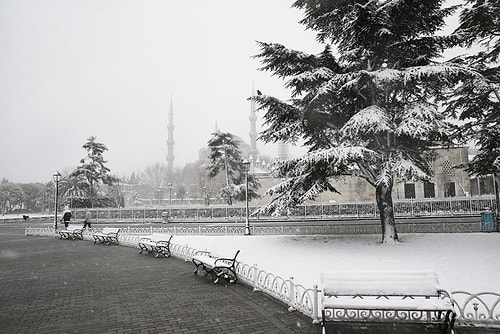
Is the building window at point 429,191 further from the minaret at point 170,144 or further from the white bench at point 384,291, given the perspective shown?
the minaret at point 170,144

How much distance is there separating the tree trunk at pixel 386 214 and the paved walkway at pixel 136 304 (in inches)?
302

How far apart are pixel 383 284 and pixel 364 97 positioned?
35.4ft

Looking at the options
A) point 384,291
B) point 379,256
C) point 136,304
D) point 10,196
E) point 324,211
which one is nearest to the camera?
point 384,291

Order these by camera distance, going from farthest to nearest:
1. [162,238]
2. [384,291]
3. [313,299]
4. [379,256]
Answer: [162,238] → [379,256] → [313,299] → [384,291]

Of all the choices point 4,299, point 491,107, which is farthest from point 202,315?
point 491,107

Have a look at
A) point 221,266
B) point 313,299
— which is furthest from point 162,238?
point 313,299

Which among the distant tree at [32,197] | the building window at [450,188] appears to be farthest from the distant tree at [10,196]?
the building window at [450,188]

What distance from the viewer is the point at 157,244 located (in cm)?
1276

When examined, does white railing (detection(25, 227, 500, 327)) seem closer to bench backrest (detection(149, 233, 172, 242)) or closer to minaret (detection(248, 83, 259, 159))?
bench backrest (detection(149, 233, 172, 242))

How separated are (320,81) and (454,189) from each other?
3619cm

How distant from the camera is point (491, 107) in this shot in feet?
43.4

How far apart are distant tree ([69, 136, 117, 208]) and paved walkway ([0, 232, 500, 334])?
32.4 metres

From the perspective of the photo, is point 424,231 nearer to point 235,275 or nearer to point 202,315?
point 235,275

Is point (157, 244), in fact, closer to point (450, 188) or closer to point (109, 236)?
point (109, 236)
